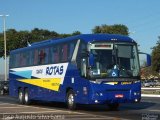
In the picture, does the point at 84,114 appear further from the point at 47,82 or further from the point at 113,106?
the point at 47,82

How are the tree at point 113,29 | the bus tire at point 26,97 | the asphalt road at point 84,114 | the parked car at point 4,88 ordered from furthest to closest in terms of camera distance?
the tree at point 113,29 < the parked car at point 4,88 < the bus tire at point 26,97 < the asphalt road at point 84,114

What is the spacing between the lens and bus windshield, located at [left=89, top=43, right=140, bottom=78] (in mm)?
21781

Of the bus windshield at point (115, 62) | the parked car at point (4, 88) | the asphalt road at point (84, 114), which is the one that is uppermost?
the bus windshield at point (115, 62)

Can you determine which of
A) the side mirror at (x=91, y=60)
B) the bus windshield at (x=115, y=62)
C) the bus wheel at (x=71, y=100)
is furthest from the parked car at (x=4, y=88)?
the side mirror at (x=91, y=60)

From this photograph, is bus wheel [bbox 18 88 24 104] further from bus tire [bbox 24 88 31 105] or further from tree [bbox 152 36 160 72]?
tree [bbox 152 36 160 72]

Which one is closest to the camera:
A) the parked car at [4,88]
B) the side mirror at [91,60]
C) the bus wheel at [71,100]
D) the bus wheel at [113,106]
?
the side mirror at [91,60]

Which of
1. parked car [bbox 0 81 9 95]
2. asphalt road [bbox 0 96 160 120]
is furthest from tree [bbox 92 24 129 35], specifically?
asphalt road [bbox 0 96 160 120]

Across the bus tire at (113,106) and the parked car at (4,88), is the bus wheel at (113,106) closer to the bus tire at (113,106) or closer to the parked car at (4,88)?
the bus tire at (113,106)

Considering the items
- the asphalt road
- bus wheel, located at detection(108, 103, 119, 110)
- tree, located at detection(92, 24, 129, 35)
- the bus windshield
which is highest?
tree, located at detection(92, 24, 129, 35)

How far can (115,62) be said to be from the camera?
866 inches

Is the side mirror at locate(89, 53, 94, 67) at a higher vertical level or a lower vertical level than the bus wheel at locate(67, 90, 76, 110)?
higher

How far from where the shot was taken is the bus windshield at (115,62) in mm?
21781

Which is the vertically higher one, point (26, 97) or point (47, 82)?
point (47, 82)

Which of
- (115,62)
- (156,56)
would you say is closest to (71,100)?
(115,62)
